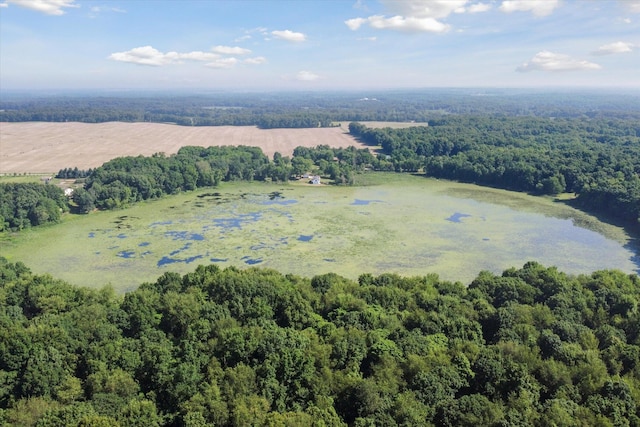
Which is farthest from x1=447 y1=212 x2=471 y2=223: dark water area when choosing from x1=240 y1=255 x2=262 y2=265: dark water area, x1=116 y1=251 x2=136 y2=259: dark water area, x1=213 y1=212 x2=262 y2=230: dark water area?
x1=116 y1=251 x2=136 y2=259: dark water area

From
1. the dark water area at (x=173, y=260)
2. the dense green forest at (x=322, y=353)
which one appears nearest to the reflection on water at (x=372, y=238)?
the dark water area at (x=173, y=260)

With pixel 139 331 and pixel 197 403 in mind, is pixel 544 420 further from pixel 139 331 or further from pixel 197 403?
pixel 139 331

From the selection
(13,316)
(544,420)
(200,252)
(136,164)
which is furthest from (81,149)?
(544,420)

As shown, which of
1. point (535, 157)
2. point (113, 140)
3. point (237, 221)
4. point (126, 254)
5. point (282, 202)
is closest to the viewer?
point (126, 254)

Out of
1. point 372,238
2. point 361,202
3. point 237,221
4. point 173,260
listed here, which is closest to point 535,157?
point 361,202

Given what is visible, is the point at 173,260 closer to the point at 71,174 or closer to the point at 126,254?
the point at 126,254

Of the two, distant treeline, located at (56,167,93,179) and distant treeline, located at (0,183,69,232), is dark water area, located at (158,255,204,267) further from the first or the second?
distant treeline, located at (56,167,93,179)

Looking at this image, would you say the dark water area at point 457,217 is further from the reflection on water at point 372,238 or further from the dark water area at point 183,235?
the dark water area at point 183,235
